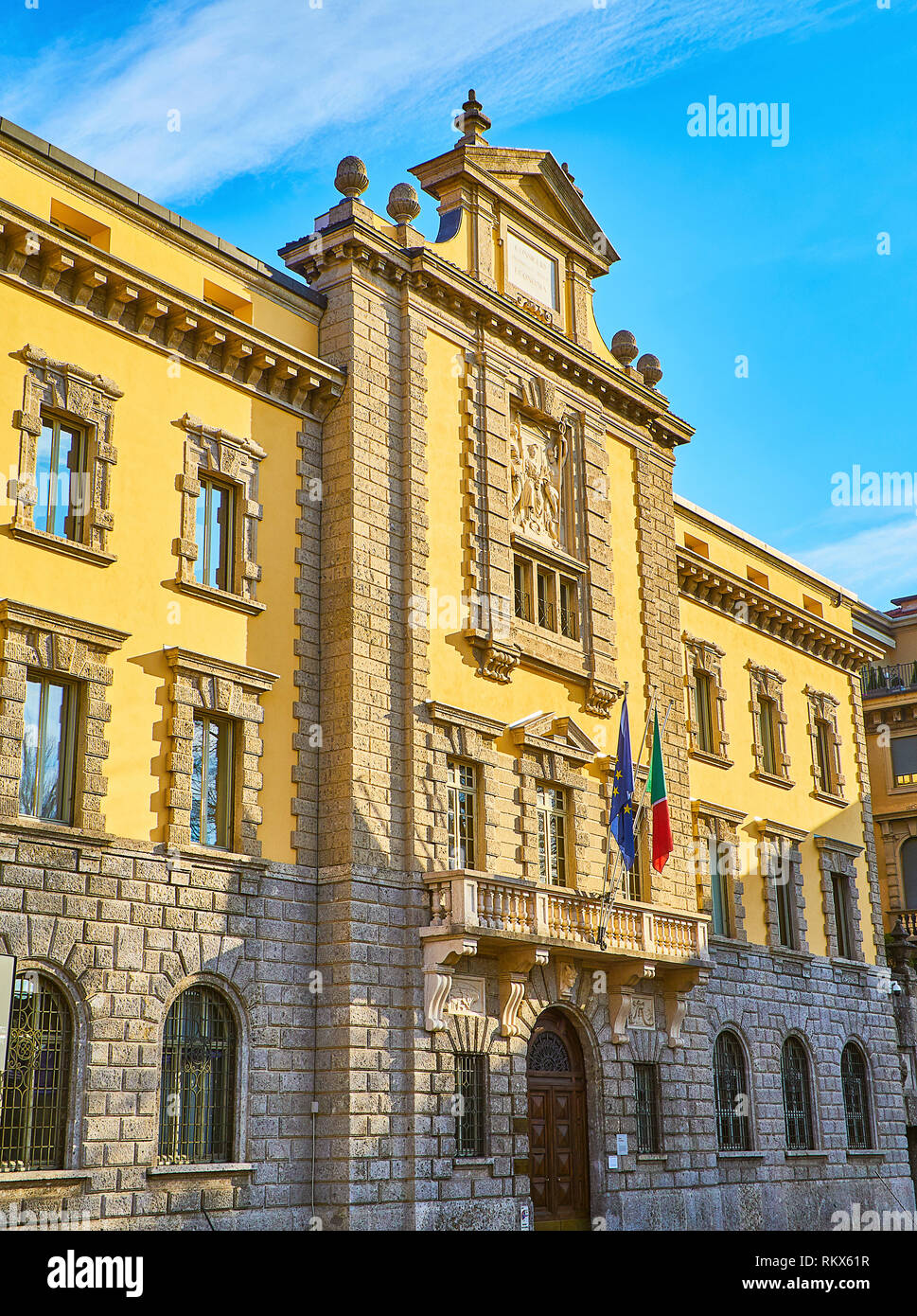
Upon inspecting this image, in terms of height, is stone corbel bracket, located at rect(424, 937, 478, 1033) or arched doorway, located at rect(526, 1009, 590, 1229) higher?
stone corbel bracket, located at rect(424, 937, 478, 1033)

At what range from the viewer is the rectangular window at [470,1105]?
24266mm

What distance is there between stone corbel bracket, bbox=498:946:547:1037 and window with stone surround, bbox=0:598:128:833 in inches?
322

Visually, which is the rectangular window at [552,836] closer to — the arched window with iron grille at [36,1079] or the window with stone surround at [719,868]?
the window with stone surround at [719,868]

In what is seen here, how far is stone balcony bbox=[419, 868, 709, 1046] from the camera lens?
2391 cm

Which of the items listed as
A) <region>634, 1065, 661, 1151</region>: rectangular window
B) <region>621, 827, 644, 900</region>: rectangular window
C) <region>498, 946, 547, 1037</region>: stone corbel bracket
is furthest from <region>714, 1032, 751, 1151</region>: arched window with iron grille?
<region>498, 946, 547, 1037</region>: stone corbel bracket

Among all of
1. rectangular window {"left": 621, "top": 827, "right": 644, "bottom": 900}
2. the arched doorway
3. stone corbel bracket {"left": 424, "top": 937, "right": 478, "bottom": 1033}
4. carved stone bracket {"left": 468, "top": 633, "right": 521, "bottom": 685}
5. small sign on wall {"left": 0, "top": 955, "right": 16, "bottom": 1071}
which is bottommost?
the arched doorway

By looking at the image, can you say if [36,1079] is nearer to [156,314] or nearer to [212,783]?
[212,783]

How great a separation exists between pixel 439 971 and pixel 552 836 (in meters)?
5.14

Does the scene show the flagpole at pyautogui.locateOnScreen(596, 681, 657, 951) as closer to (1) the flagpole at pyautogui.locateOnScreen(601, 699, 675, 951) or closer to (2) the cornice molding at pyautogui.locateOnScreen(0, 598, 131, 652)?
(1) the flagpole at pyautogui.locateOnScreen(601, 699, 675, 951)

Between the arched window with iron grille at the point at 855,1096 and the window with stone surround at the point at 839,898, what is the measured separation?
260 centimetres

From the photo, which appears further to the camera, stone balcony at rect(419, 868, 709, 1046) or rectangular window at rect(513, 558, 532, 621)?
rectangular window at rect(513, 558, 532, 621)

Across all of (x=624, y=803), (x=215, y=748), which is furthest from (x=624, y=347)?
(x=215, y=748)

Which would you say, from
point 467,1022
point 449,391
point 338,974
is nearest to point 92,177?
point 449,391

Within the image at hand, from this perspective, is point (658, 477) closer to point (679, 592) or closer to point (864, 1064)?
point (679, 592)
